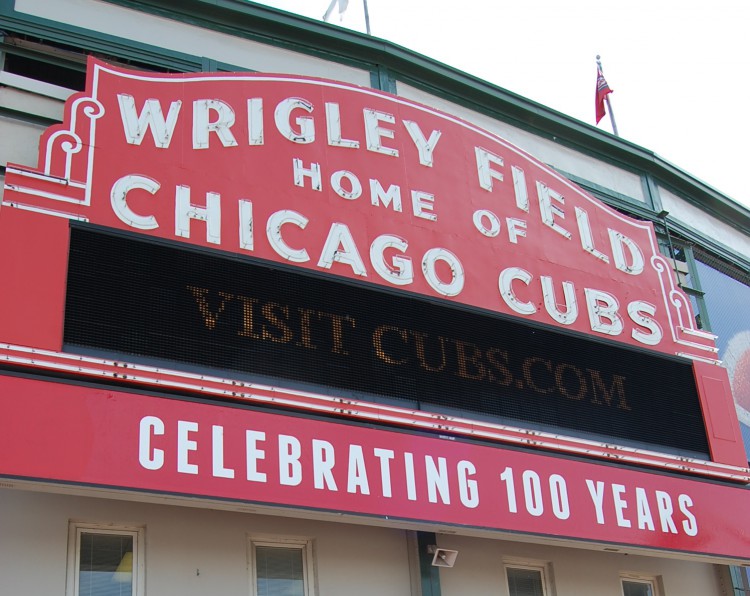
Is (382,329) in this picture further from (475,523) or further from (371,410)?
(475,523)

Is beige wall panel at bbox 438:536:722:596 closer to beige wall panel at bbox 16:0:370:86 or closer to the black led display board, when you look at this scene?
the black led display board

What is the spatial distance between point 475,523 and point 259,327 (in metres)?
2.58

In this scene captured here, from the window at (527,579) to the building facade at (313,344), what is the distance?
0.04 meters

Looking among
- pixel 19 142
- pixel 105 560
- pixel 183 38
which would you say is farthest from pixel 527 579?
pixel 183 38

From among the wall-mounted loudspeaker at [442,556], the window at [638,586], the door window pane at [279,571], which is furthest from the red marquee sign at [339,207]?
the door window pane at [279,571]

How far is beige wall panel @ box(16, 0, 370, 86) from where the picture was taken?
11.2 meters

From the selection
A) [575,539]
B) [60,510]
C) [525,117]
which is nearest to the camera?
[60,510]

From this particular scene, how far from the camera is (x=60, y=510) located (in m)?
8.70

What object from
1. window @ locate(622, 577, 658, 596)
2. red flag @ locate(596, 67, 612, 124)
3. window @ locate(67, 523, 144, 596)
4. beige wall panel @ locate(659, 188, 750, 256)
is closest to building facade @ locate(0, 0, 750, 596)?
window @ locate(67, 523, 144, 596)

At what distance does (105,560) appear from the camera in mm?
8852

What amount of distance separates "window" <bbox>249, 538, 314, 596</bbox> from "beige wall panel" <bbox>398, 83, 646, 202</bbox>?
20.1 ft

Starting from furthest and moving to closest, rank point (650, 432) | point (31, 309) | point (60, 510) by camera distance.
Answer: point (650, 432)
point (60, 510)
point (31, 309)

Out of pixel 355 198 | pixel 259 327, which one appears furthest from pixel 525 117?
pixel 259 327

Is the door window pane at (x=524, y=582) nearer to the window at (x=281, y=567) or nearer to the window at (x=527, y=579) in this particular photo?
the window at (x=527, y=579)
